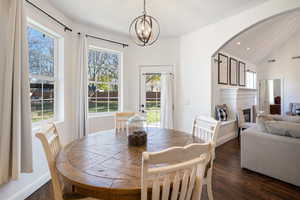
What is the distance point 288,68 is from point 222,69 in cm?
399

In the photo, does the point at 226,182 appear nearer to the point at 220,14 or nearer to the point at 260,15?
the point at 260,15

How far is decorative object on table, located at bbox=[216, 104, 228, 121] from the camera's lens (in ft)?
13.4

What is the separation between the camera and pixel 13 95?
1.67m

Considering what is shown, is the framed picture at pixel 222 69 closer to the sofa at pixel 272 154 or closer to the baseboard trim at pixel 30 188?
the sofa at pixel 272 154

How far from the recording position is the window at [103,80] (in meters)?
3.64

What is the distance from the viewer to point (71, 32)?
316 centimetres

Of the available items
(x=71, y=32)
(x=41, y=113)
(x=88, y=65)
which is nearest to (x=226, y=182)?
(x=41, y=113)

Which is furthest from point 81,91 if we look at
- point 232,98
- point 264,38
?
point 264,38

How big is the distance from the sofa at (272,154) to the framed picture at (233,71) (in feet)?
7.58

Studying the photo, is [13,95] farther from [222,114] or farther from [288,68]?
[288,68]

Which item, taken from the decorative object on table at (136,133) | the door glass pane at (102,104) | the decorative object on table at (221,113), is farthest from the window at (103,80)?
the decorative object on table at (221,113)

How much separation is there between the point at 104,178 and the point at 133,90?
3.29 metres

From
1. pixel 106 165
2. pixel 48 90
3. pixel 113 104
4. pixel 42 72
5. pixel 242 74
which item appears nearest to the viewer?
pixel 106 165

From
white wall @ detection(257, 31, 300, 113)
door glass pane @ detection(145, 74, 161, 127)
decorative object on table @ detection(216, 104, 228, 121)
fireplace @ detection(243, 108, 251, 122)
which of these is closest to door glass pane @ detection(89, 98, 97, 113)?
door glass pane @ detection(145, 74, 161, 127)
